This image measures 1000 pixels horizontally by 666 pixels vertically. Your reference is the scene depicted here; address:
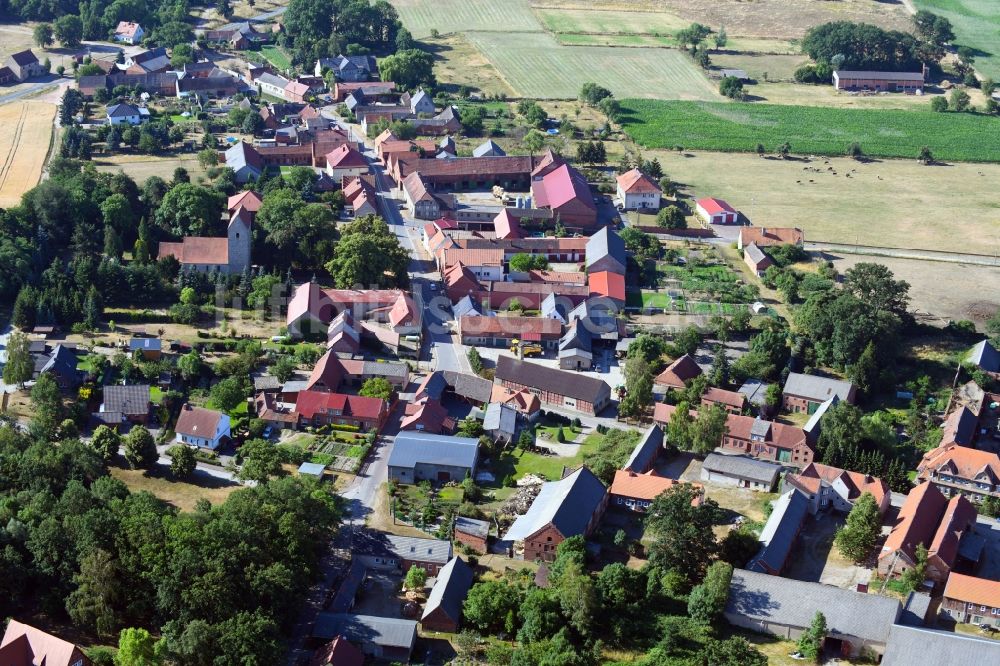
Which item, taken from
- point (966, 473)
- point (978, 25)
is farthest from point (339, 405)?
point (978, 25)

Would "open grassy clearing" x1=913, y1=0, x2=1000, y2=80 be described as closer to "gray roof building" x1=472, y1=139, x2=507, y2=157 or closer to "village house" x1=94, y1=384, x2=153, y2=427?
"gray roof building" x1=472, y1=139, x2=507, y2=157

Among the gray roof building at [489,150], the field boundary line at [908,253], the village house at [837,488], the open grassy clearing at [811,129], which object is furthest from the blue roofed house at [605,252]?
the open grassy clearing at [811,129]

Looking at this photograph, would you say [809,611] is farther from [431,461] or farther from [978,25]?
[978,25]

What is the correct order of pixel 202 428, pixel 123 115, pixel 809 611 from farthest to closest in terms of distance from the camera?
1. pixel 123 115
2. pixel 202 428
3. pixel 809 611

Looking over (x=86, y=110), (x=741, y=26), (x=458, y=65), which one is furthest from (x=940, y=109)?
(x=86, y=110)

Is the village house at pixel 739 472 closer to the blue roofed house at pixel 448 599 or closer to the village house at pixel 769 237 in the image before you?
the blue roofed house at pixel 448 599

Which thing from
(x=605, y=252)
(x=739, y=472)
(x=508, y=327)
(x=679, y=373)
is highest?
(x=605, y=252)

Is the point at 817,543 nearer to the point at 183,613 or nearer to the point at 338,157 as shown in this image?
the point at 183,613
